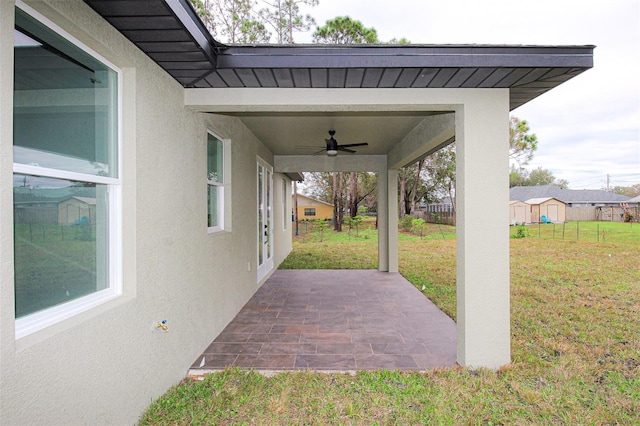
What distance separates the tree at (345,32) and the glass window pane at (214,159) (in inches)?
417

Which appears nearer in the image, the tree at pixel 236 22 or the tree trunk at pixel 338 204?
the tree at pixel 236 22

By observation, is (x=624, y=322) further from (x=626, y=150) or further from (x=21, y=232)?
(x=626, y=150)

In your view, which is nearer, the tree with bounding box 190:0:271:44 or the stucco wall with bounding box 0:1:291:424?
the stucco wall with bounding box 0:1:291:424

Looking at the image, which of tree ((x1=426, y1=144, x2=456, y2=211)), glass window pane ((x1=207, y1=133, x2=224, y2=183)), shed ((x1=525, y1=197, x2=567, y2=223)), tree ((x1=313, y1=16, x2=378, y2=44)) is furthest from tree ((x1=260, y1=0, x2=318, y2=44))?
shed ((x1=525, y1=197, x2=567, y2=223))

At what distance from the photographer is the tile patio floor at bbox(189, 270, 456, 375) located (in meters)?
3.28

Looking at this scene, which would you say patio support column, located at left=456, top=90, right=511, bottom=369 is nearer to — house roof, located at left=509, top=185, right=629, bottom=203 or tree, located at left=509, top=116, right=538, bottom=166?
tree, located at left=509, top=116, right=538, bottom=166

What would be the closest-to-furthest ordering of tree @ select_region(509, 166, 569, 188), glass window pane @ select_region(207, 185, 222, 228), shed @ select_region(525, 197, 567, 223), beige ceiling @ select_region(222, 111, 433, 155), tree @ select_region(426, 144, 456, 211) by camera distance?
glass window pane @ select_region(207, 185, 222, 228)
beige ceiling @ select_region(222, 111, 433, 155)
tree @ select_region(426, 144, 456, 211)
shed @ select_region(525, 197, 567, 223)
tree @ select_region(509, 166, 569, 188)

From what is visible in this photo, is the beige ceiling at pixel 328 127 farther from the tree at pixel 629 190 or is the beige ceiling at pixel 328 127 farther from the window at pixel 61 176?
the tree at pixel 629 190

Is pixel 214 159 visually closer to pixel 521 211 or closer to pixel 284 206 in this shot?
pixel 284 206

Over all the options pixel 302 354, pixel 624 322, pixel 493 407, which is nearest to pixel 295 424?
pixel 302 354

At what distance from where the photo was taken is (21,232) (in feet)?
5.09

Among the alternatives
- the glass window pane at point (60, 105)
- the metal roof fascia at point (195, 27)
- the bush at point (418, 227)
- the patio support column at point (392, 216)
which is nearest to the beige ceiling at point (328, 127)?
the patio support column at point (392, 216)

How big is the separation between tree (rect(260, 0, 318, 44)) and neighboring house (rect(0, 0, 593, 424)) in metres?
9.83

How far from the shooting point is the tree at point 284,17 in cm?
1188
